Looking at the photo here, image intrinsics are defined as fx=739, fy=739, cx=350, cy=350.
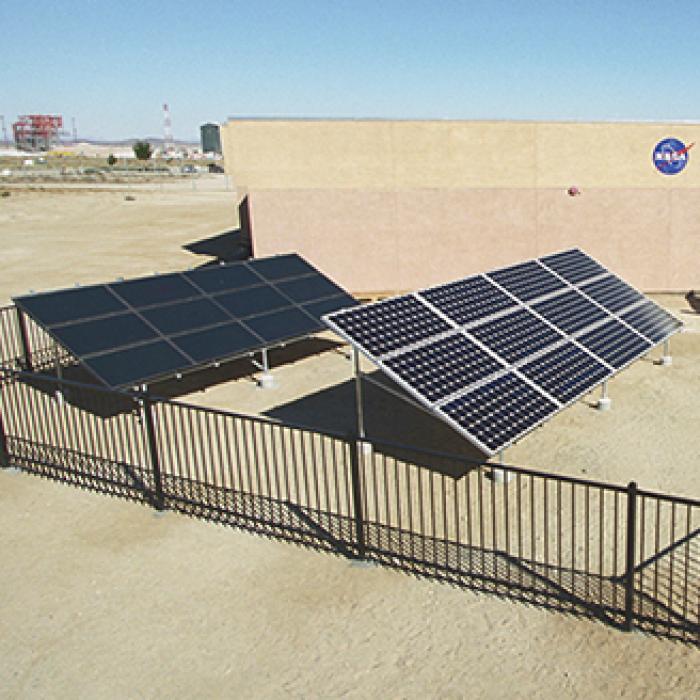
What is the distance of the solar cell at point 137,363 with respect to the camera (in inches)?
511

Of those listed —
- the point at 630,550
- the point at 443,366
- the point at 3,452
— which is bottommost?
the point at 3,452

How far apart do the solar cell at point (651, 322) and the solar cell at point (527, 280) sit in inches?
65.4

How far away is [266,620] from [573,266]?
1263 cm

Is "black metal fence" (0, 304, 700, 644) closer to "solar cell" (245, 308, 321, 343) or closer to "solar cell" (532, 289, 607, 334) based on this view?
"solar cell" (245, 308, 321, 343)

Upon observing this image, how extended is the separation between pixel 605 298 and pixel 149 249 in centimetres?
2598

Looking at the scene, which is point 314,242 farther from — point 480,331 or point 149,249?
point 149,249

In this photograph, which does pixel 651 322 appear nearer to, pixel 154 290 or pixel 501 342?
pixel 501 342

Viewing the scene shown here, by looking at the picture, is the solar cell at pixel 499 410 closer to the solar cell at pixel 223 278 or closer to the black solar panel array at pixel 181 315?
the black solar panel array at pixel 181 315

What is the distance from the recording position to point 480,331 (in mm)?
12406

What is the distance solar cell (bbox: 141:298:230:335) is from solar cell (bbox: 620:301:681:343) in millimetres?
8685

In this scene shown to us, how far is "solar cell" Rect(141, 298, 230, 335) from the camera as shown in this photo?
1504 centimetres

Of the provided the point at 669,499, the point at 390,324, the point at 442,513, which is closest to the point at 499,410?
the point at 442,513

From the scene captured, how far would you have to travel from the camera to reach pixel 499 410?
34.2 ft

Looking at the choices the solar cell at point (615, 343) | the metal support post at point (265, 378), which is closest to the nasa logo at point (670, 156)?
the solar cell at point (615, 343)
